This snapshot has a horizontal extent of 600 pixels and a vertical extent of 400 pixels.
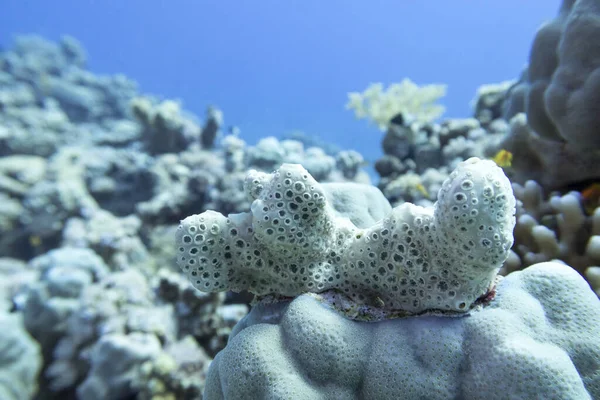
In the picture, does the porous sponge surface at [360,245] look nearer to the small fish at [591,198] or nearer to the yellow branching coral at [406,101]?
the small fish at [591,198]

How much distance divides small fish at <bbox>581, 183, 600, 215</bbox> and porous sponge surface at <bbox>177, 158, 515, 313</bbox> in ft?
7.27

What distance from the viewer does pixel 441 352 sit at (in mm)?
1294

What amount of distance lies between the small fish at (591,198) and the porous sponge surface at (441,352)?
1.96m

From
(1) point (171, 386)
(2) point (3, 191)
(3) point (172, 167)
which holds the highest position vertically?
(3) point (172, 167)

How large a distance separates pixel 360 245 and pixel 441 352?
0.50 m

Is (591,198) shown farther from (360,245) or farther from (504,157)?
(360,245)

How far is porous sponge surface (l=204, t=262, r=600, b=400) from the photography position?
1.21 meters

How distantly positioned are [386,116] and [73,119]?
15.9 meters

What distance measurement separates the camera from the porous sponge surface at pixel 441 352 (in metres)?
1.21

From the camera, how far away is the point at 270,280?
162cm

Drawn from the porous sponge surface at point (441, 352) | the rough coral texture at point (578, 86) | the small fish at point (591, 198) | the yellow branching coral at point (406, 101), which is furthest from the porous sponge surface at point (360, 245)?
the yellow branching coral at point (406, 101)

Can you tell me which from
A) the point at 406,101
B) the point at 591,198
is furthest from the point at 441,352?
the point at 406,101

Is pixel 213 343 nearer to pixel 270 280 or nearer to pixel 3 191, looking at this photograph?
pixel 270 280

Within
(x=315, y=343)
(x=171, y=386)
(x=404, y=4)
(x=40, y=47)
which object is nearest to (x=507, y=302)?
(x=315, y=343)
